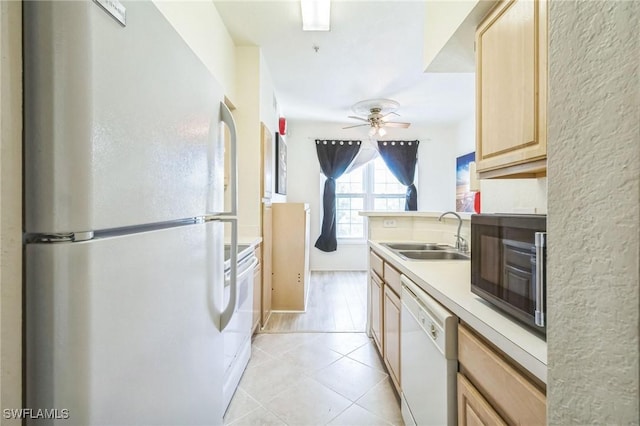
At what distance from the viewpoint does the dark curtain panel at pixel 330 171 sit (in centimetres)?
534

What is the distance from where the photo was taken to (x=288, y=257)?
329 centimetres

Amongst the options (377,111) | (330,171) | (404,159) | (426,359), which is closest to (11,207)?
(426,359)

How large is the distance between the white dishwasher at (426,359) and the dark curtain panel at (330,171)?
3823 mm

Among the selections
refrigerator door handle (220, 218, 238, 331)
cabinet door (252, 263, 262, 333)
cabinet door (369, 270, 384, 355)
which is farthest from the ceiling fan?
refrigerator door handle (220, 218, 238, 331)

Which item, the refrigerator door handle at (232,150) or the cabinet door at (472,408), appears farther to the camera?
the refrigerator door handle at (232,150)

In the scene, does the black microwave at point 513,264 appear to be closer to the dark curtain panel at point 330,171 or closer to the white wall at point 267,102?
the white wall at point 267,102

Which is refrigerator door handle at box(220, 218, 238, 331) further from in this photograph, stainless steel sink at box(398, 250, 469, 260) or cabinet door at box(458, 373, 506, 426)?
stainless steel sink at box(398, 250, 469, 260)

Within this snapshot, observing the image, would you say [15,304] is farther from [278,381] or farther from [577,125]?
[278,381]

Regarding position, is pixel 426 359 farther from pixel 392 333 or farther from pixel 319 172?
pixel 319 172

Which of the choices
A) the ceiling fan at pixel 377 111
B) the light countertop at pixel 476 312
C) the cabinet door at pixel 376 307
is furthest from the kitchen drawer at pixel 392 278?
the ceiling fan at pixel 377 111

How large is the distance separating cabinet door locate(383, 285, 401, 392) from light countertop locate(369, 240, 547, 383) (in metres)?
0.29

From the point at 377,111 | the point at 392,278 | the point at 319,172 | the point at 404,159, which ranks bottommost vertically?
the point at 392,278

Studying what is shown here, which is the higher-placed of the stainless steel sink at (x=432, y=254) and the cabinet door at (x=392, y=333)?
the stainless steel sink at (x=432, y=254)

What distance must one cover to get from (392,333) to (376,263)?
0.63 metres
